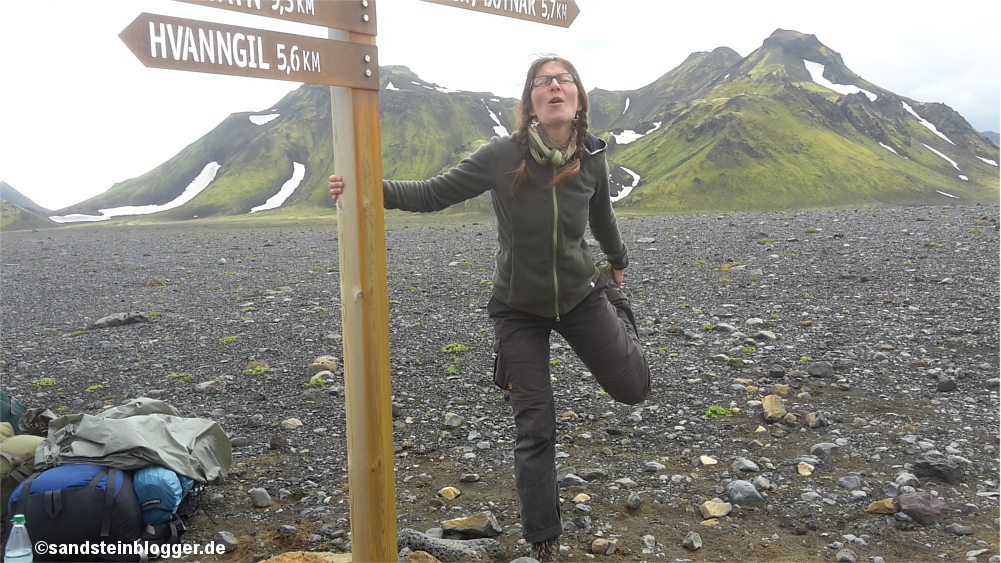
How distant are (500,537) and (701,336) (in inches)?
266

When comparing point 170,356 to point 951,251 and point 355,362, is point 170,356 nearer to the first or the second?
point 355,362

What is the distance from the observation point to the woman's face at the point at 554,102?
4.75 metres

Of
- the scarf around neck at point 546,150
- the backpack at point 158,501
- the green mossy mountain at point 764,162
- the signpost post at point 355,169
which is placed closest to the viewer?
the signpost post at point 355,169

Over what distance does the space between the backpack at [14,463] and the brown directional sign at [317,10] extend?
4.24 m

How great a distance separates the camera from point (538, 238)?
187 inches

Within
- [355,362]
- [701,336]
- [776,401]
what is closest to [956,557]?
[776,401]

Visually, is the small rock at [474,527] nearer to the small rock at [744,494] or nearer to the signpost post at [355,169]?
the signpost post at [355,169]

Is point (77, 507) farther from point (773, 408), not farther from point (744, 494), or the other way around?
point (773, 408)

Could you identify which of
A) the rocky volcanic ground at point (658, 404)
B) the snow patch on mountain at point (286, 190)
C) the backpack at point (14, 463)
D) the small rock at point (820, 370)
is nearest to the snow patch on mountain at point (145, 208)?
the snow patch on mountain at point (286, 190)

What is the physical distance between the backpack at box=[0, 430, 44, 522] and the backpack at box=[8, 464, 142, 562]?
0.75ft

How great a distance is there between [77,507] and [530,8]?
5056 mm

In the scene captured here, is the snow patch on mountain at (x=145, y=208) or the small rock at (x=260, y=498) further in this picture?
the snow patch on mountain at (x=145, y=208)

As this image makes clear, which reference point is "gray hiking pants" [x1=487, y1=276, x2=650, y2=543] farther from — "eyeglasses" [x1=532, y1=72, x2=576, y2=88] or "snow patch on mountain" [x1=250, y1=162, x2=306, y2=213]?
"snow patch on mountain" [x1=250, y1=162, x2=306, y2=213]
